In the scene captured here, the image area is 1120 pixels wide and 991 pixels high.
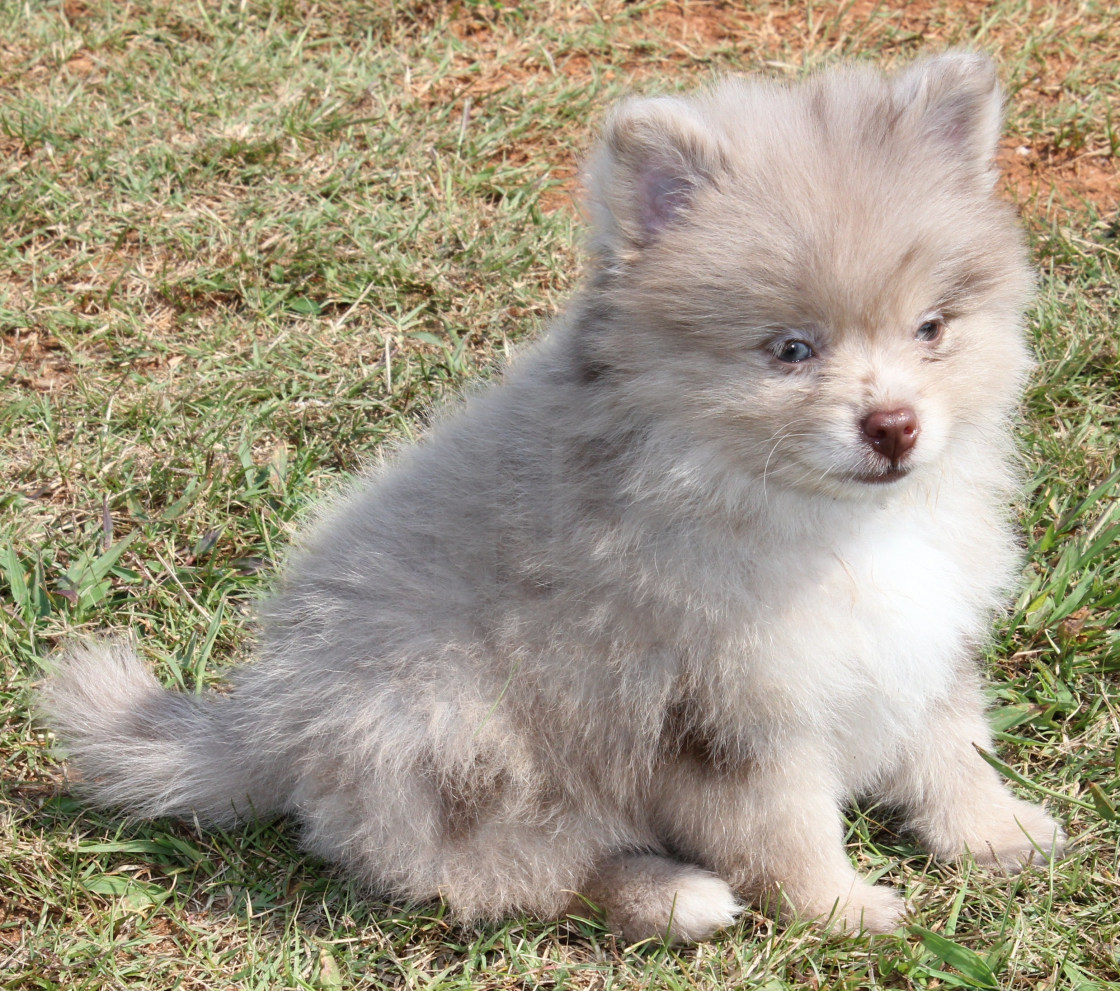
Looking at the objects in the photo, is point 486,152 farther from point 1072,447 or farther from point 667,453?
point 667,453

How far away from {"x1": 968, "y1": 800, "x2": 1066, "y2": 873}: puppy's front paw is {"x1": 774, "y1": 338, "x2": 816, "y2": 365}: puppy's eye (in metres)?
1.37

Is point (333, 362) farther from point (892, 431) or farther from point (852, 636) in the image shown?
point (892, 431)

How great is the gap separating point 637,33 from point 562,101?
0.61m

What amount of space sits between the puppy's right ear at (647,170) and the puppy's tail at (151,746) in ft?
4.99

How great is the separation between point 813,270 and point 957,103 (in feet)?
1.78

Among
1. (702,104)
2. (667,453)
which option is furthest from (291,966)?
(702,104)

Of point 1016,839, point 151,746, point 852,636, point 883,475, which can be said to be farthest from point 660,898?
point 151,746

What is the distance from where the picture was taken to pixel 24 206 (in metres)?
4.82

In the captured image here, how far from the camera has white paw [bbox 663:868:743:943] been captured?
9.29 ft

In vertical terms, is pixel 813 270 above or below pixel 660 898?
above

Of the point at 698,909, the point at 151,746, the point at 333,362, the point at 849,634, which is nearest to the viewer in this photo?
the point at 849,634

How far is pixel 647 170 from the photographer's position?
252 centimetres

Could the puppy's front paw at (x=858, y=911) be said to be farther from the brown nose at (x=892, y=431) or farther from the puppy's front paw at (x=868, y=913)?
the brown nose at (x=892, y=431)

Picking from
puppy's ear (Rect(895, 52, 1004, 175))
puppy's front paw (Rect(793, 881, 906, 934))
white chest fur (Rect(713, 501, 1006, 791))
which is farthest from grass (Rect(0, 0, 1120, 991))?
puppy's ear (Rect(895, 52, 1004, 175))
